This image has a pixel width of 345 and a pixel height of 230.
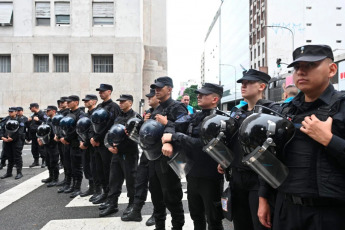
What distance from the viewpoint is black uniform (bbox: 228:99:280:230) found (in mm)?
2828

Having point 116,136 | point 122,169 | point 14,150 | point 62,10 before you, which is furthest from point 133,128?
point 62,10

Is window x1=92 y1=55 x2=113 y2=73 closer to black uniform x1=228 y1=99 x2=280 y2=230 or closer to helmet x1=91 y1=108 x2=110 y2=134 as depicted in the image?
helmet x1=91 y1=108 x2=110 y2=134

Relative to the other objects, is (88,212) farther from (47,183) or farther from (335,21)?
(335,21)

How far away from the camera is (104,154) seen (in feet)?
19.4

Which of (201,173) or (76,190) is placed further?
(76,190)

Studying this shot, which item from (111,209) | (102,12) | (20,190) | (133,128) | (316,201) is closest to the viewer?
(316,201)

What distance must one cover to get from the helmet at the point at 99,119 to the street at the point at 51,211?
1.48 metres

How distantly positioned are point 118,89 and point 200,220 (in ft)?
78.9

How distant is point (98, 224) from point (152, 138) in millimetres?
1991

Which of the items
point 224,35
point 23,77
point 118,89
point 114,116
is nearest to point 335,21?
point 224,35

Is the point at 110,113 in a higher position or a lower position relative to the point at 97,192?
higher

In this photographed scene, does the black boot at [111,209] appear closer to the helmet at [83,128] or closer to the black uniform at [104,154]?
the black uniform at [104,154]

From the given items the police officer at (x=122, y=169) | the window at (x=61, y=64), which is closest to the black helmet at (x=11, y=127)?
the police officer at (x=122, y=169)

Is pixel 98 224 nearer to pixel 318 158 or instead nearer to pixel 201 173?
pixel 201 173
